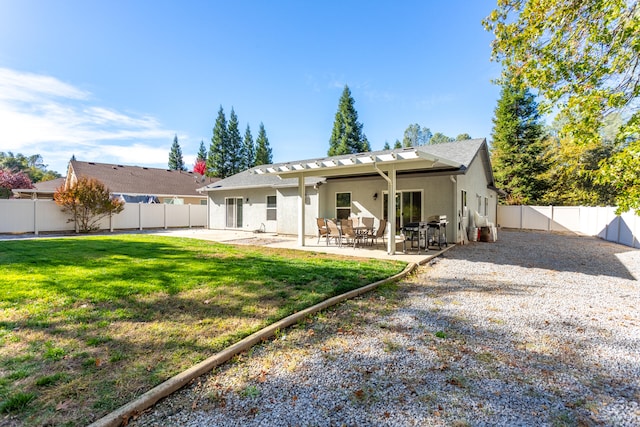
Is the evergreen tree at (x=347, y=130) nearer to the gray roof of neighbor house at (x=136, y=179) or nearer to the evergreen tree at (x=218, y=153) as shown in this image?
the evergreen tree at (x=218, y=153)

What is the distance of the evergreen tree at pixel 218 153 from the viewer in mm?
39375

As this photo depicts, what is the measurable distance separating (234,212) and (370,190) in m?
9.14

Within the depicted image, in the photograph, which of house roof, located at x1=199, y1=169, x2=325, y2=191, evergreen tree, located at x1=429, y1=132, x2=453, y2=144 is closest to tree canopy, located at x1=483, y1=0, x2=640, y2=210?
house roof, located at x1=199, y1=169, x2=325, y2=191

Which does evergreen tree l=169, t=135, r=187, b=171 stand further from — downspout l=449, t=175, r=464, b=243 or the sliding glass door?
downspout l=449, t=175, r=464, b=243

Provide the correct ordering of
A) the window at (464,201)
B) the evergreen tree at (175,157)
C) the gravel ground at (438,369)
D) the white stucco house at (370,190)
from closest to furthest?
the gravel ground at (438,369), the white stucco house at (370,190), the window at (464,201), the evergreen tree at (175,157)

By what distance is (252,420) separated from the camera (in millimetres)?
2039

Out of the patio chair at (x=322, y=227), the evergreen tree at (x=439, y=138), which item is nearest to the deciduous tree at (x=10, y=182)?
the patio chair at (x=322, y=227)

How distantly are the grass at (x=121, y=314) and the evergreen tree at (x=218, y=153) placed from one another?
3359cm

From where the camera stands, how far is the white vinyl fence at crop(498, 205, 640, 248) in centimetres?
1266

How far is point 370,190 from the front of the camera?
13055mm

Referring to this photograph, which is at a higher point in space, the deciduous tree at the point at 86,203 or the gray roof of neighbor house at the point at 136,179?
the gray roof of neighbor house at the point at 136,179

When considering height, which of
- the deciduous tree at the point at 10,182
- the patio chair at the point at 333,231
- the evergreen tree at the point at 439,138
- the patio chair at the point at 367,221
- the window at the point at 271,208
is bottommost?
the patio chair at the point at 333,231

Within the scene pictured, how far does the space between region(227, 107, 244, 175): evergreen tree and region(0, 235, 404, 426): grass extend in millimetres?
33959

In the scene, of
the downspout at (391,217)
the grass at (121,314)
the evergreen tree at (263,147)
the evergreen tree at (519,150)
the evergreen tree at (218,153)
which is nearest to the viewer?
the grass at (121,314)
